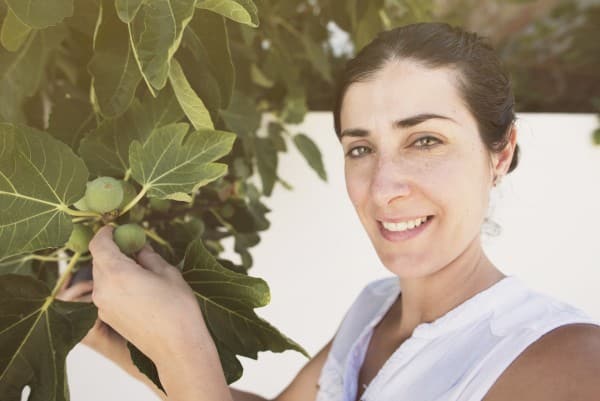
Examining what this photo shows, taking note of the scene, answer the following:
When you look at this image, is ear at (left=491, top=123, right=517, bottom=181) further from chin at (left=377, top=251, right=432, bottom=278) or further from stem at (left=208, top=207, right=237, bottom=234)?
stem at (left=208, top=207, right=237, bottom=234)

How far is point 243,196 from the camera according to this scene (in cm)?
155

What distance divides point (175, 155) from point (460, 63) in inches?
21.6

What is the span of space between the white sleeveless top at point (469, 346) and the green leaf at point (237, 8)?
63 centimetres

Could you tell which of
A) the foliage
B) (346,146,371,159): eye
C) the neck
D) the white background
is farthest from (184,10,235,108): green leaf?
the white background

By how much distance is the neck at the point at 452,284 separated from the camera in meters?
1.30

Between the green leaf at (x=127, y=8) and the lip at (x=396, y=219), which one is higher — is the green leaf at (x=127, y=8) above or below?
above

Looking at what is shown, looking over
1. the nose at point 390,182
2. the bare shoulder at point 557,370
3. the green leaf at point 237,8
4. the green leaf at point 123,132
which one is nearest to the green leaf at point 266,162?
the nose at point 390,182

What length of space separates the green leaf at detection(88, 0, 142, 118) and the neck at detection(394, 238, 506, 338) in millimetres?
658

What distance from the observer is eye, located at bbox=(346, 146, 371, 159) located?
4.03ft

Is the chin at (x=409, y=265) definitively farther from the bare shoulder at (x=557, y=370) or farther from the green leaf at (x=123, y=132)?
the green leaf at (x=123, y=132)

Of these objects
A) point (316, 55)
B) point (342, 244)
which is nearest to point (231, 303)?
point (316, 55)

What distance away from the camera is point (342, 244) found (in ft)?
8.20

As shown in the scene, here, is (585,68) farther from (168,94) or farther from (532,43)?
(168,94)

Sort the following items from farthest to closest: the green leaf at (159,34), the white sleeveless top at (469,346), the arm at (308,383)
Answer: the arm at (308,383), the white sleeveless top at (469,346), the green leaf at (159,34)
